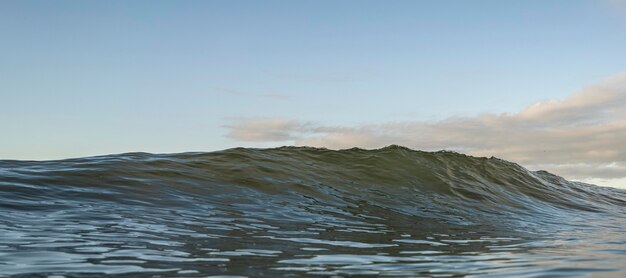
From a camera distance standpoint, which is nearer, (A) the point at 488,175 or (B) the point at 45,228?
(B) the point at 45,228

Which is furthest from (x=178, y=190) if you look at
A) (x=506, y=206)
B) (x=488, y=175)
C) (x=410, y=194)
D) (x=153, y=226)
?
(x=488, y=175)

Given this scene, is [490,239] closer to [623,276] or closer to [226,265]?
[623,276]

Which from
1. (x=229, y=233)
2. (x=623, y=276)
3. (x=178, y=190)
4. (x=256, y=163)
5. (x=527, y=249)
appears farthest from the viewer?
(x=256, y=163)

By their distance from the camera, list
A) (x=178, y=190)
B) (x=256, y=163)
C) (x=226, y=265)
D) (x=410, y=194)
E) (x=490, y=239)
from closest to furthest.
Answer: (x=226, y=265) < (x=490, y=239) < (x=178, y=190) < (x=410, y=194) < (x=256, y=163)

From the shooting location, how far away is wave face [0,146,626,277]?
5.25 meters

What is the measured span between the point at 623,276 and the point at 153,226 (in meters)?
5.78

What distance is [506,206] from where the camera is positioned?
14664 millimetres

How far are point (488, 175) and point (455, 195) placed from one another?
4.47 metres

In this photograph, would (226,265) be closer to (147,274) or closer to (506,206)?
(147,274)

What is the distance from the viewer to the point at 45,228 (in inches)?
282

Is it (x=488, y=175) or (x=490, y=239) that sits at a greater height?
(x=488, y=175)

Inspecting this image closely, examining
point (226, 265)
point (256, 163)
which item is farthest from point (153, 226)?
point (256, 163)

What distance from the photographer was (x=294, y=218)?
9617mm

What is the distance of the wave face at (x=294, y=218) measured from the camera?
5246 mm
